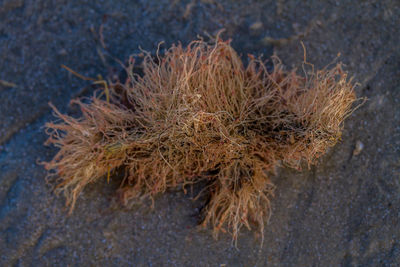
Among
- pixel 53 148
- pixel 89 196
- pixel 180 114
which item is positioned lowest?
pixel 89 196

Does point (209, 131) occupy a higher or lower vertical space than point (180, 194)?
higher

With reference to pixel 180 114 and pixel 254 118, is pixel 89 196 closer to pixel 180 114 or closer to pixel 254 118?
pixel 180 114

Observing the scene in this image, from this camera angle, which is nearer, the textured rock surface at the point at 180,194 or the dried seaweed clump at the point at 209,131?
the dried seaweed clump at the point at 209,131

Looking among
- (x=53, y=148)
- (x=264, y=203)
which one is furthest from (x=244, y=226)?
(x=53, y=148)

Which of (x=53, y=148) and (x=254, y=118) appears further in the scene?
(x=53, y=148)

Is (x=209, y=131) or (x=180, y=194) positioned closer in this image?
(x=209, y=131)
